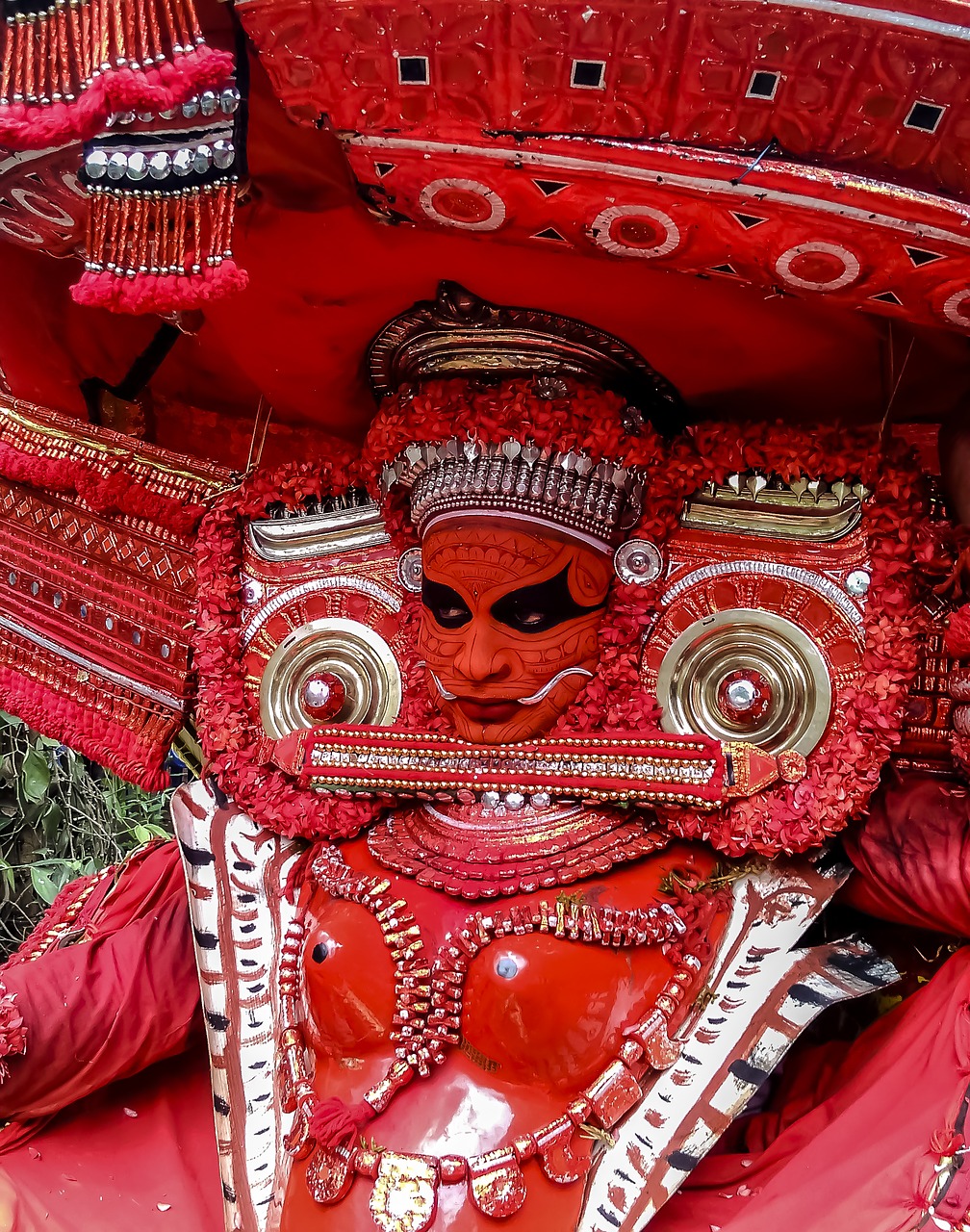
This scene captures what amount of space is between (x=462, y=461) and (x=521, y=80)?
80cm

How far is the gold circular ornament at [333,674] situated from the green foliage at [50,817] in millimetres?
1895

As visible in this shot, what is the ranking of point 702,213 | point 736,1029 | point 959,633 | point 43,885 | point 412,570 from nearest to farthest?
point 702,213 < point 959,633 < point 736,1029 < point 412,570 < point 43,885

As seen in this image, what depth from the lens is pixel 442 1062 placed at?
2.14m

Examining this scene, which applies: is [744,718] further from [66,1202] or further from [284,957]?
[66,1202]

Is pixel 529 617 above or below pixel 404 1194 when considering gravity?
above

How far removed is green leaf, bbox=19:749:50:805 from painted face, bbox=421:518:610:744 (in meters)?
2.48

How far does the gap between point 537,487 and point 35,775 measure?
277cm

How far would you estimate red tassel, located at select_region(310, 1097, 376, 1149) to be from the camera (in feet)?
6.81

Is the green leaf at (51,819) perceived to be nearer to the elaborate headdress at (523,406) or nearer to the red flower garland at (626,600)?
the red flower garland at (626,600)

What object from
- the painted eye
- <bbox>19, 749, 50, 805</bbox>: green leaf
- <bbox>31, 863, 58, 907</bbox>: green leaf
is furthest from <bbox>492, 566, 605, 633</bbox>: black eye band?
<bbox>19, 749, 50, 805</bbox>: green leaf

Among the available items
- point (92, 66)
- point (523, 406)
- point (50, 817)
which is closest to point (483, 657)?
point (523, 406)

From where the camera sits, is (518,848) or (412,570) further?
(412,570)

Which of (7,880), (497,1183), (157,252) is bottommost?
(7,880)

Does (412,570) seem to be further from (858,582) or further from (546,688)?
(858,582)
